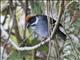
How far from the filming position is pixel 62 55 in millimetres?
1804

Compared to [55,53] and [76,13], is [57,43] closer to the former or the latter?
[55,53]

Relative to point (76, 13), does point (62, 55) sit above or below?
below

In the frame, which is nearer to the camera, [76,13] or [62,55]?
Result: [76,13]

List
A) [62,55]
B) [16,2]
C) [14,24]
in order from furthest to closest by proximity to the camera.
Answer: [16,2], [14,24], [62,55]

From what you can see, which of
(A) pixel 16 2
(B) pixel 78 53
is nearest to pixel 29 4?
(A) pixel 16 2

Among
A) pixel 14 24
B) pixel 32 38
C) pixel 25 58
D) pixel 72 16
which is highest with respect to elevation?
pixel 72 16

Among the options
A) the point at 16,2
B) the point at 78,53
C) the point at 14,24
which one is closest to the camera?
the point at 78,53

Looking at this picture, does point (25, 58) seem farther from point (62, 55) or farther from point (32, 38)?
point (62, 55)

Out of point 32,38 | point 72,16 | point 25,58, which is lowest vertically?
point 25,58

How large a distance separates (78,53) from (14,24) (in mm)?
657

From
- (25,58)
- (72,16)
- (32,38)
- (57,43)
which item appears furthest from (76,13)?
(25,58)

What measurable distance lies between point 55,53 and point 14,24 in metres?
0.46

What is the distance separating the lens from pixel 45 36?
1893 millimetres

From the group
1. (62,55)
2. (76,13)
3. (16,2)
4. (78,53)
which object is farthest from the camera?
(16,2)
